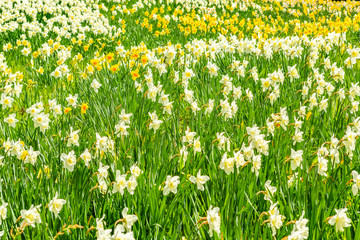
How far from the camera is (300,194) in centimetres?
210

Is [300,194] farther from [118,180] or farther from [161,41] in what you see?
[161,41]

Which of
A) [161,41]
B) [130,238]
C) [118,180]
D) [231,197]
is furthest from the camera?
[161,41]

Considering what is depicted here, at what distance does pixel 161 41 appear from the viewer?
7.45 metres

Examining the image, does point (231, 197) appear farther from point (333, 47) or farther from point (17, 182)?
point (333, 47)

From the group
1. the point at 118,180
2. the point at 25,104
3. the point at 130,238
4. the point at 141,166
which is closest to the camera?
the point at 130,238

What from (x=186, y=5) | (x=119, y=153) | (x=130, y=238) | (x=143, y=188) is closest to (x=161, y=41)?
(x=186, y=5)

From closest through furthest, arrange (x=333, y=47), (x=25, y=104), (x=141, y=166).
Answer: (x=141, y=166), (x=25, y=104), (x=333, y=47)

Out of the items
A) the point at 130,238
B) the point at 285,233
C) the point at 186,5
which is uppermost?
the point at 186,5

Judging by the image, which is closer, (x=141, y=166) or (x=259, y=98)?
(x=141, y=166)

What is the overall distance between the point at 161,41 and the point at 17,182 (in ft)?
18.8

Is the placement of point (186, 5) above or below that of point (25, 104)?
above

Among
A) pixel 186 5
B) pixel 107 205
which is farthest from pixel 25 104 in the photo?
pixel 186 5

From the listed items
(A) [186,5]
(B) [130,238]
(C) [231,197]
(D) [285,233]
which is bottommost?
(D) [285,233]

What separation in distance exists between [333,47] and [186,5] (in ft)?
19.5
